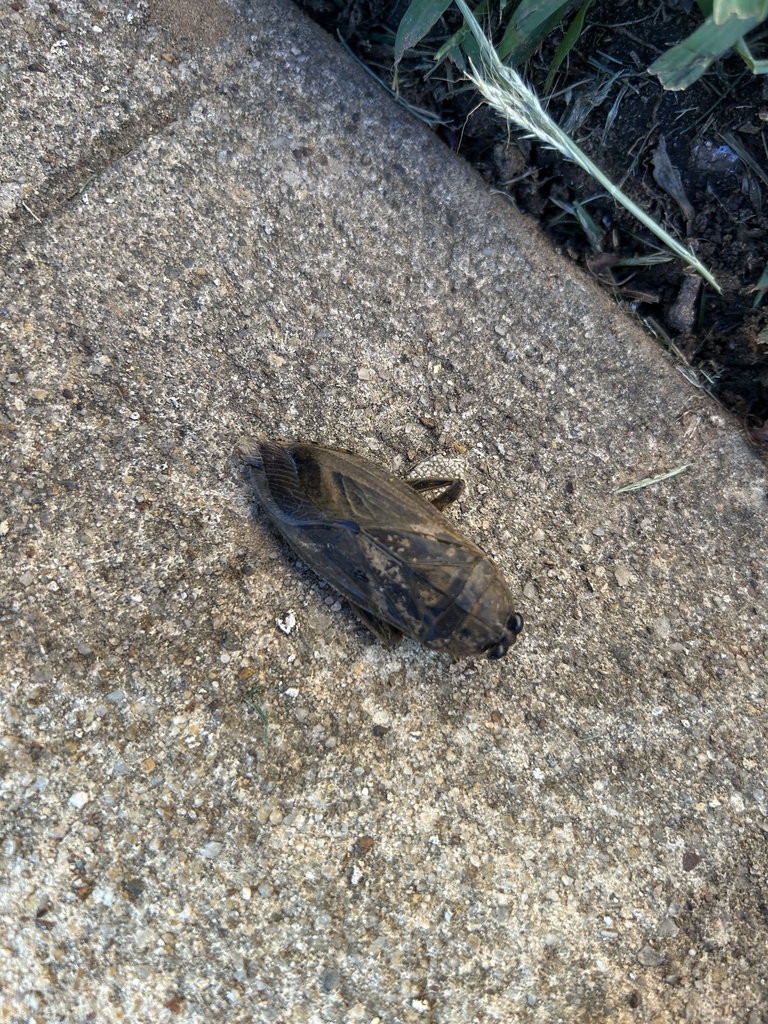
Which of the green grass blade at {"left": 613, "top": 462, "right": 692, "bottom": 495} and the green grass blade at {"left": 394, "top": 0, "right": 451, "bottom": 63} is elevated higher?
the green grass blade at {"left": 394, "top": 0, "right": 451, "bottom": 63}

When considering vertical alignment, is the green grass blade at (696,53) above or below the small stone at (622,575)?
above

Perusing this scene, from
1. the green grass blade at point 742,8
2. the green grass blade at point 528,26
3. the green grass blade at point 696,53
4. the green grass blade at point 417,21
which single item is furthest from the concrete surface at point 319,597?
the green grass blade at point 742,8

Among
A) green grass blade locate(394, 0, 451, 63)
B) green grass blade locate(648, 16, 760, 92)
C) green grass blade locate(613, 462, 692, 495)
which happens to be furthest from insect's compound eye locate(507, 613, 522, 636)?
green grass blade locate(394, 0, 451, 63)

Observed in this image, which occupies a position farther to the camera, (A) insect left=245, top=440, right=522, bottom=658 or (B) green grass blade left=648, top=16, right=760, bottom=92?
(A) insect left=245, top=440, right=522, bottom=658

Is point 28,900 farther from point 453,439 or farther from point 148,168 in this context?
point 148,168

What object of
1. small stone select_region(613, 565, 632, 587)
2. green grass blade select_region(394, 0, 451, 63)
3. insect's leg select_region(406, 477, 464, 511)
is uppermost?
green grass blade select_region(394, 0, 451, 63)

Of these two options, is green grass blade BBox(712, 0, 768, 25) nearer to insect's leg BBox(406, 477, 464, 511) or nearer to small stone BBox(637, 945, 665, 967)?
insect's leg BBox(406, 477, 464, 511)

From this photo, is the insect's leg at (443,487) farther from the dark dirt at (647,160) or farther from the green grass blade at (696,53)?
the green grass blade at (696,53)
